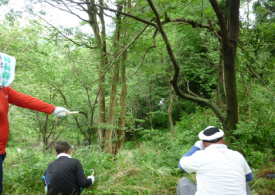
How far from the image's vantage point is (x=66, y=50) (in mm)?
6848

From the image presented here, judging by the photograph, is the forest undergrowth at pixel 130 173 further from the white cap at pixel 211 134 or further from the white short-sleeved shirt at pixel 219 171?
the white cap at pixel 211 134

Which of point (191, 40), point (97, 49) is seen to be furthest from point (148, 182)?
point (191, 40)

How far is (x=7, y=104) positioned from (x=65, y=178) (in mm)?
1174

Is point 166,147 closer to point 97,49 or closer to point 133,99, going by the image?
point 97,49

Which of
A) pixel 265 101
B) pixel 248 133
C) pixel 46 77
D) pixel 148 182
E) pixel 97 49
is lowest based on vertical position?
pixel 148 182

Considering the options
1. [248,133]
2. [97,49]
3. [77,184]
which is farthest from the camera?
[97,49]

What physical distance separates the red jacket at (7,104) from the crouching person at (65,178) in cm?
64

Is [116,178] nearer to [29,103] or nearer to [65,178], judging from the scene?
[65,178]

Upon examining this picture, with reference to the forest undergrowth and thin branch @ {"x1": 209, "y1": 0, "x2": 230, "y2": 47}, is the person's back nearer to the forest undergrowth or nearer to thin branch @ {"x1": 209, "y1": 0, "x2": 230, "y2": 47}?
Answer: the forest undergrowth

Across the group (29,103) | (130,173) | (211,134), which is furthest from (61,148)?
(211,134)

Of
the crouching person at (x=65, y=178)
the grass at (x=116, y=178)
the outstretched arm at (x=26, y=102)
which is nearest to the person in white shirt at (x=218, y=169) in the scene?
the grass at (x=116, y=178)

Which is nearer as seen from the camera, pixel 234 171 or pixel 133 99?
pixel 234 171

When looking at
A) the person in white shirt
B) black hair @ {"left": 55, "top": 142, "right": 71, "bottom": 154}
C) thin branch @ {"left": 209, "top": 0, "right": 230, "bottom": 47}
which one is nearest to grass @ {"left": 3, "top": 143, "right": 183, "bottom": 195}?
black hair @ {"left": 55, "top": 142, "right": 71, "bottom": 154}

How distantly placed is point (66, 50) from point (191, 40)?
26.1ft
